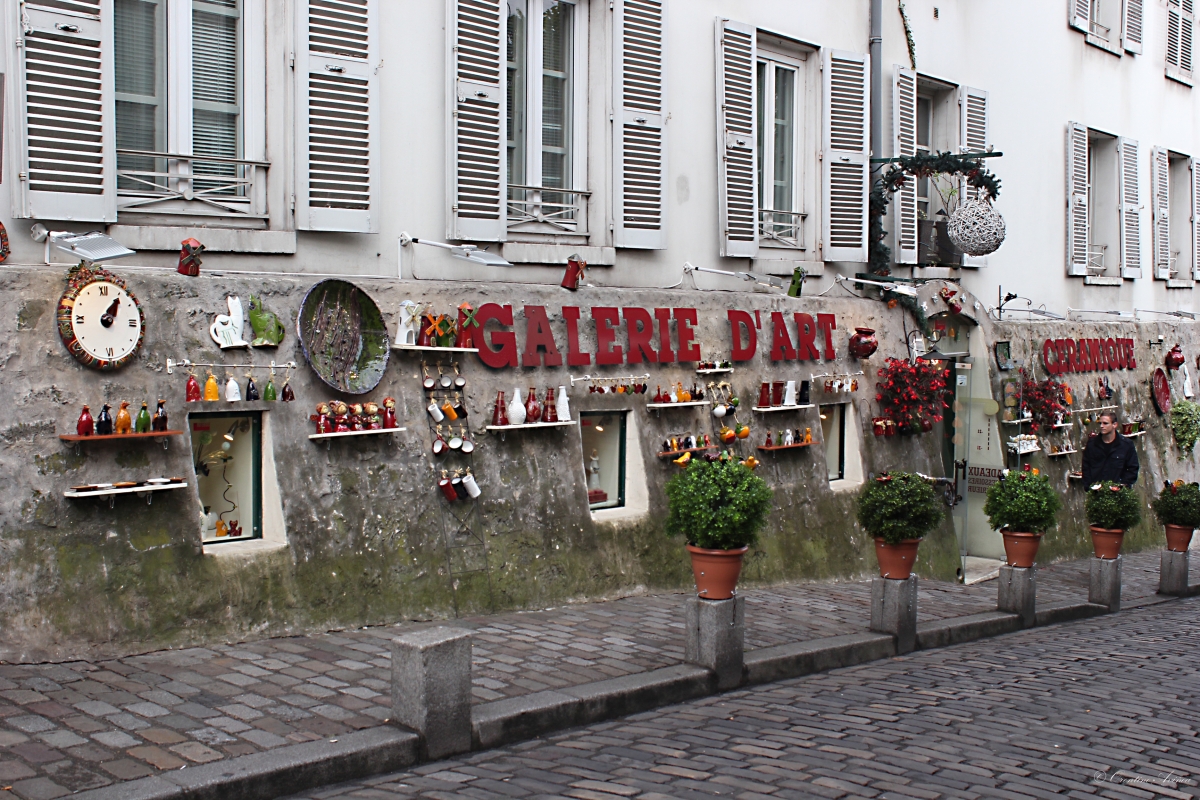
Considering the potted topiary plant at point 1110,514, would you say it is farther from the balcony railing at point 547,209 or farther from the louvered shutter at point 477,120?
the louvered shutter at point 477,120

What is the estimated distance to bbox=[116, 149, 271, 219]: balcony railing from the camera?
7738mm

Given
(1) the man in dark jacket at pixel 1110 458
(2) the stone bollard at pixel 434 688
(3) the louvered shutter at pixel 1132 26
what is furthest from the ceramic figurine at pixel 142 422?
(3) the louvered shutter at pixel 1132 26

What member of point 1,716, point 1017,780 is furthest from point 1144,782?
point 1,716

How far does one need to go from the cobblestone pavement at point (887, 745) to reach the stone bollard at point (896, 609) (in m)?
0.40

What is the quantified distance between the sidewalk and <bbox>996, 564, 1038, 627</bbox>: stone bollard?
64.5 inches

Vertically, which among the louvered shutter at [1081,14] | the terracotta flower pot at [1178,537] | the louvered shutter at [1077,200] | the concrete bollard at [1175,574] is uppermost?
the louvered shutter at [1081,14]

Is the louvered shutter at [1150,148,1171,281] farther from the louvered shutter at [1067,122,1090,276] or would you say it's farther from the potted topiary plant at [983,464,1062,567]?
the potted topiary plant at [983,464,1062,567]

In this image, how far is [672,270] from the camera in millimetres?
10906

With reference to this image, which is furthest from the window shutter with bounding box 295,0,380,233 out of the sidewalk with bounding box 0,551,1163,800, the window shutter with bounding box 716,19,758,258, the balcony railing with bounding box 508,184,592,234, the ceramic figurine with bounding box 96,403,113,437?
the window shutter with bounding box 716,19,758,258

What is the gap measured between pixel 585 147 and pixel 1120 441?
266 inches

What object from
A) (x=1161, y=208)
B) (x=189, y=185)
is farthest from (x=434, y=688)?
(x=1161, y=208)

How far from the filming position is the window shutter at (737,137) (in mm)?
11195

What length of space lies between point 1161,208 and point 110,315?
15.9m

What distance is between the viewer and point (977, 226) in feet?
41.0
